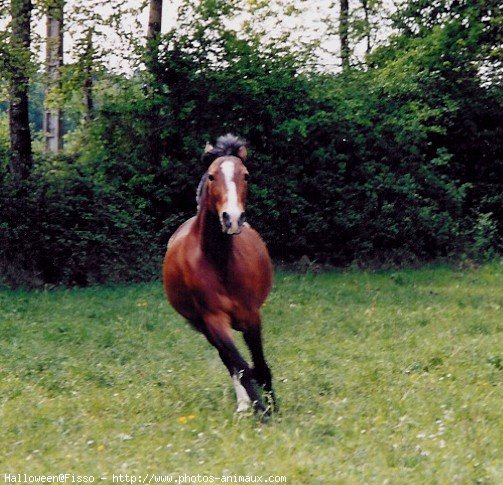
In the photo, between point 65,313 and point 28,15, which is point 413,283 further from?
point 28,15

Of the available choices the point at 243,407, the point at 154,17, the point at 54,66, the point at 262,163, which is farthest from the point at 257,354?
the point at 154,17

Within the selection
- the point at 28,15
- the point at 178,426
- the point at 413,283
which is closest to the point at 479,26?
the point at 413,283

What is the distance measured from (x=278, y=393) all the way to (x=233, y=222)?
6.84 feet

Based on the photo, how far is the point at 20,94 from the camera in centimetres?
1722

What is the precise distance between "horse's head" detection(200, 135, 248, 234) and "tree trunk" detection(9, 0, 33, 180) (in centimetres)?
966

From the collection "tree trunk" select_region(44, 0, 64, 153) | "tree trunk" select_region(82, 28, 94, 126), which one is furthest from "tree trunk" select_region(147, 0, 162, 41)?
"tree trunk" select_region(44, 0, 64, 153)

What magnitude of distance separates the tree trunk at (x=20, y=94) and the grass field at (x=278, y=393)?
464cm

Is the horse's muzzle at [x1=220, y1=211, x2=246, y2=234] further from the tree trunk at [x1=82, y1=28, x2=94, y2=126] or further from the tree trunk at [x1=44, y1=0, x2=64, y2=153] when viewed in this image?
the tree trunk at [x1=82, y1=28, x2=94, y2=126]

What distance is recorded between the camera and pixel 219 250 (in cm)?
690

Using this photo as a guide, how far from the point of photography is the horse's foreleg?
7.09 metres

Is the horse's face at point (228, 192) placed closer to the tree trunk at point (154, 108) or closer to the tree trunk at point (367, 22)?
the tree trunk at point (154, 108)

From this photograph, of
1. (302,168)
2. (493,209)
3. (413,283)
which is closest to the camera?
(413,283)

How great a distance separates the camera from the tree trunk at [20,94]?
15.7m

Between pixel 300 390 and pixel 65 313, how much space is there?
6.30m
